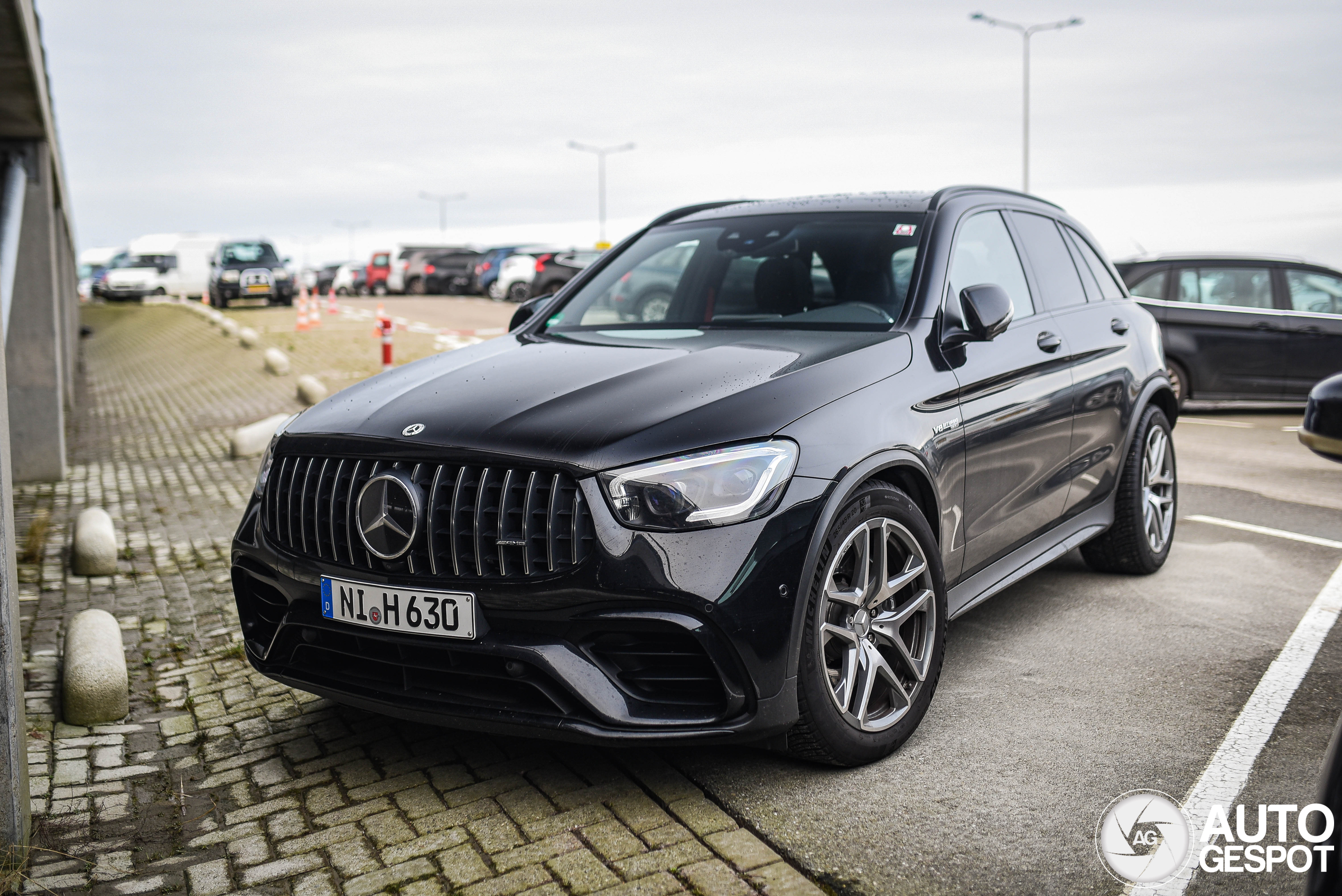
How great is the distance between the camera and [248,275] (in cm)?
3378

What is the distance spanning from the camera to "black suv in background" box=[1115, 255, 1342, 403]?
12.1 meters

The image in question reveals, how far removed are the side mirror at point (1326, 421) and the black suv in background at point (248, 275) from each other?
34.1m

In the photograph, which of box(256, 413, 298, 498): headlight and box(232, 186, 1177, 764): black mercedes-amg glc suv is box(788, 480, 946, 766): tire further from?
box(256, 413, 298, 498): headlight

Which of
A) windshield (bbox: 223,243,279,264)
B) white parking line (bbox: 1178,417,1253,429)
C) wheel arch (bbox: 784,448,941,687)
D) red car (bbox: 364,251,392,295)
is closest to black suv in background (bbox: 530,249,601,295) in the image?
windshield (bbox: 223,243,279,264)

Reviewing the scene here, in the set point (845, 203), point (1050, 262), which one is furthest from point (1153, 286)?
point (845, 203)

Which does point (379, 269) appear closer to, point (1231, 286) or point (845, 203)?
point (1231, 286)

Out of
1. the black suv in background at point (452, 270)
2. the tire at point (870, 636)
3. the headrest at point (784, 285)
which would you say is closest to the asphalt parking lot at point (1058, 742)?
the tire at point (870, 636)

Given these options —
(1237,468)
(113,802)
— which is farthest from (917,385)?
(1237,468)

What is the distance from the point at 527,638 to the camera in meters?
3.20

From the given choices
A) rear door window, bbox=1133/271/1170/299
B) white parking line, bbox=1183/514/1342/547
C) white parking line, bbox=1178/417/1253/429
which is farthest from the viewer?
rear door window, bbox=1133/271/1170/299

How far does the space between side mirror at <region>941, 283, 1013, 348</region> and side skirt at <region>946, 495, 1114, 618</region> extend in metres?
0.84

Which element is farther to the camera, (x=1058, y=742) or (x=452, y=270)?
(x=452, y=270)

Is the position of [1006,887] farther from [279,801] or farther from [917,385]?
[279,801]

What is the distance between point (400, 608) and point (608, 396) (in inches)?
33.0
